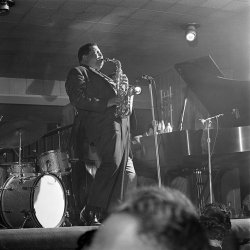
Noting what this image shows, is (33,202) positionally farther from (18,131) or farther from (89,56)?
(89,56)

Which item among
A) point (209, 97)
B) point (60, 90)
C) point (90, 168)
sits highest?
point (60, 90)

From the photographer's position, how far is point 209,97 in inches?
225

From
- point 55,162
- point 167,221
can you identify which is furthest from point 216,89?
point 167,221

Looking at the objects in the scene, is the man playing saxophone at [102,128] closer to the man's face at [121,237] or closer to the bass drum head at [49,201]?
the bass drum head at [49,201]

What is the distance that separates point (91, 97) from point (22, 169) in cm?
146

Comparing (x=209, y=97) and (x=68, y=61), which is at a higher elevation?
(x=68, y=61)

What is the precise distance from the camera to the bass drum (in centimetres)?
439

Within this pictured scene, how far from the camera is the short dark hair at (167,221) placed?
475 mm

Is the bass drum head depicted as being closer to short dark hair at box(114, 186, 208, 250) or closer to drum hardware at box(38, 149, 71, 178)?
drum hardware at box(38, 149, 71, 178)

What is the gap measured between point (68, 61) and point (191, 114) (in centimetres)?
261

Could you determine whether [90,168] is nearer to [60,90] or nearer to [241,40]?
[241,40]

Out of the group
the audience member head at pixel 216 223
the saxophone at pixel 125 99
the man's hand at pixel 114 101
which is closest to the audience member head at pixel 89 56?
the saxophone at pixel 125 99

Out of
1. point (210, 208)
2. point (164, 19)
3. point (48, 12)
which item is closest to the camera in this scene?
point (210, 208)

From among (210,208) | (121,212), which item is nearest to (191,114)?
(210,208)
